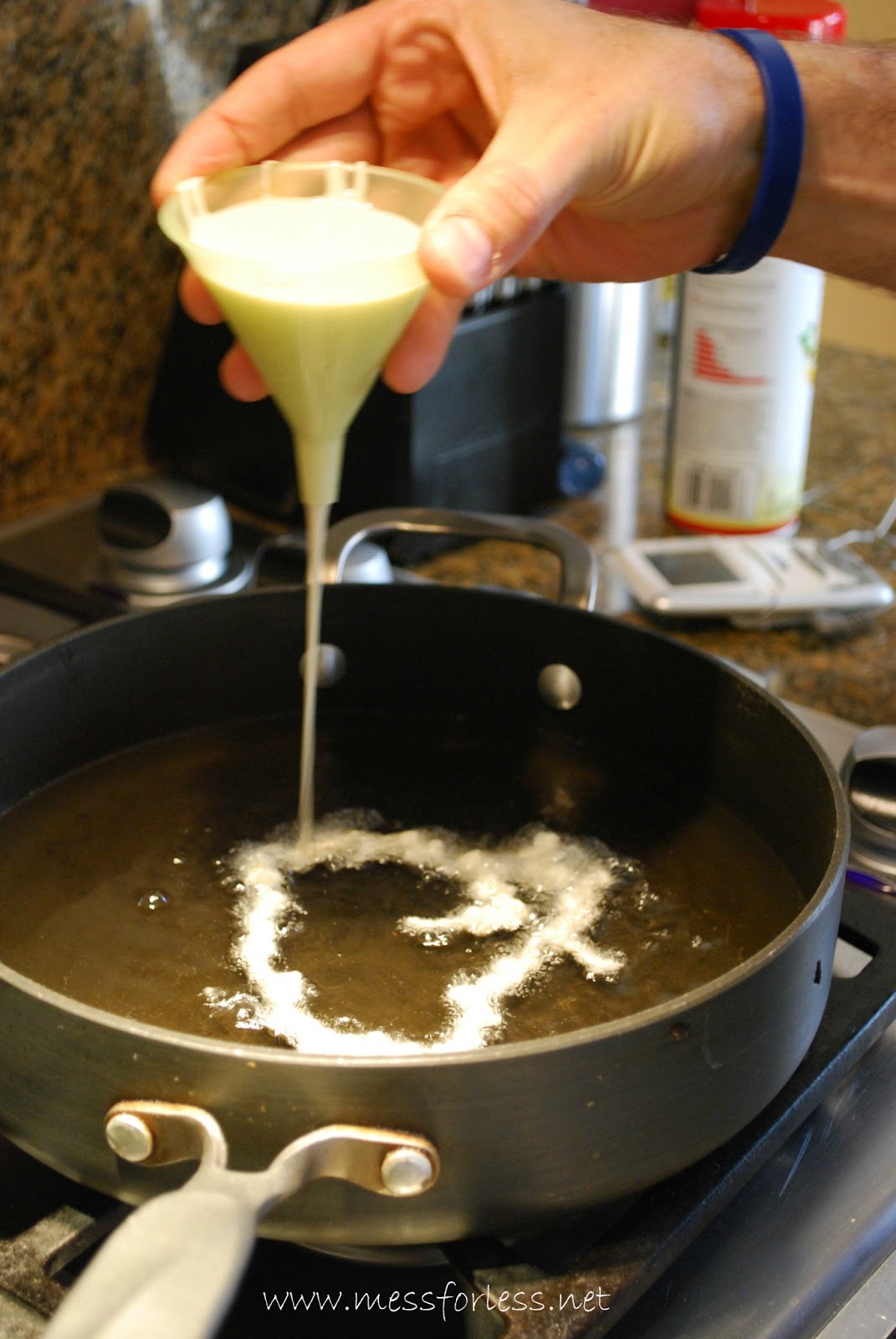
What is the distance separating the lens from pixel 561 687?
0.84 meters

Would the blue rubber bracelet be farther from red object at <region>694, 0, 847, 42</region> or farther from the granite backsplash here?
the granite backsplash

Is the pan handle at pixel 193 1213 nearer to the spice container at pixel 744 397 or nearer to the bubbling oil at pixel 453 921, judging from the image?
the bubbling oil at pixel 453 921

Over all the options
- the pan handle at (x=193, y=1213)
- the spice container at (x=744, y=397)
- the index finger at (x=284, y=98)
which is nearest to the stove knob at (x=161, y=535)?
the index finger at (x=284, y=98)

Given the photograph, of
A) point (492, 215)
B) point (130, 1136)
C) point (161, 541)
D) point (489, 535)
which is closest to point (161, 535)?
point (161, 541)

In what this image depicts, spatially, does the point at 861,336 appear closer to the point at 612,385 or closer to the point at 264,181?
the point at 612,385

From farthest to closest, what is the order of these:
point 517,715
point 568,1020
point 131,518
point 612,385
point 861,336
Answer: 1. point 861,336
2. point 612,385
3. point 131,518
4. point 517,715
5. point 568,1020

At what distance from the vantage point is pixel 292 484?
116 cm

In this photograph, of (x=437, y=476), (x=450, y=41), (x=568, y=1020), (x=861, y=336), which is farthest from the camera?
(x=861, y=336)

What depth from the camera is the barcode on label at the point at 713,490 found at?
3.82ft

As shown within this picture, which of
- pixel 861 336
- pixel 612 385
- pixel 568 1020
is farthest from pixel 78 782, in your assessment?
pixel 861 336

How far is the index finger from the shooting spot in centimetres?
72

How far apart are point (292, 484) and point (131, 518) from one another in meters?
0.19

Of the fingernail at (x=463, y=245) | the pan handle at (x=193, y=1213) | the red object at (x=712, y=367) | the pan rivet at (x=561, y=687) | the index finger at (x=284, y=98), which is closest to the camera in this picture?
the pan handle at (x=193, y=1213)

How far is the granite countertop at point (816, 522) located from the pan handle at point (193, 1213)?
621 millimetres
